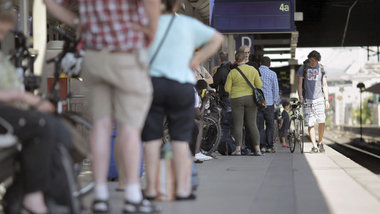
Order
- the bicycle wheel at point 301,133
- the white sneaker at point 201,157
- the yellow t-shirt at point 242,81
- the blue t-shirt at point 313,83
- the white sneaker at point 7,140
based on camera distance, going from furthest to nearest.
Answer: the bicycle wheel at point 301,133 → the blue t-shirt at point 313,83 → the yellow t-shirt at point 242,81 → the white sneaker at point 201,157 → the white sneaker at point 7,140

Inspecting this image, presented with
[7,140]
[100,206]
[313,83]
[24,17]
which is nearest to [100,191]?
[100,206]

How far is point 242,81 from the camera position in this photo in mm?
11305

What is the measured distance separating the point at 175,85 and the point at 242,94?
6.10m

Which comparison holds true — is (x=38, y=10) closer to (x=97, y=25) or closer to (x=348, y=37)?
(x=97, y=25)

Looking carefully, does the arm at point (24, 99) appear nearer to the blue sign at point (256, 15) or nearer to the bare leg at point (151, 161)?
the bare leg at point (151, 161)

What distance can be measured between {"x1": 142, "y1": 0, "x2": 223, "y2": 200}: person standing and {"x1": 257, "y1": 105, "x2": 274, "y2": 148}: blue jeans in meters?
7.29

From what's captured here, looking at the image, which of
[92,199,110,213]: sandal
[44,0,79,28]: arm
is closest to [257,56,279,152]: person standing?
[44,0,79,28]: arm

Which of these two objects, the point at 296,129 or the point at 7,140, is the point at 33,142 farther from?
the point at 296,129

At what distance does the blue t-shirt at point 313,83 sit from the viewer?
13023 millimetres

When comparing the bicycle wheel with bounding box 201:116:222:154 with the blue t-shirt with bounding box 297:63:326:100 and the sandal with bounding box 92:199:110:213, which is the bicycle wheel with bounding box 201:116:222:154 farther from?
the sandal with bounding box 92:199:110:213

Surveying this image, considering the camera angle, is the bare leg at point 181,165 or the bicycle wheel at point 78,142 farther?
the bare leg at point 181,165

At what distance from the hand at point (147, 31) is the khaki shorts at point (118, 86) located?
16 cm

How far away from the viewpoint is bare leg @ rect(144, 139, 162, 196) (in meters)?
5.52

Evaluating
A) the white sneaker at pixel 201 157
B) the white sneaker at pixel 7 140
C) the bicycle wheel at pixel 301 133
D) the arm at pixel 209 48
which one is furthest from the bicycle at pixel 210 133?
the white sneaker at pixel 7 140
